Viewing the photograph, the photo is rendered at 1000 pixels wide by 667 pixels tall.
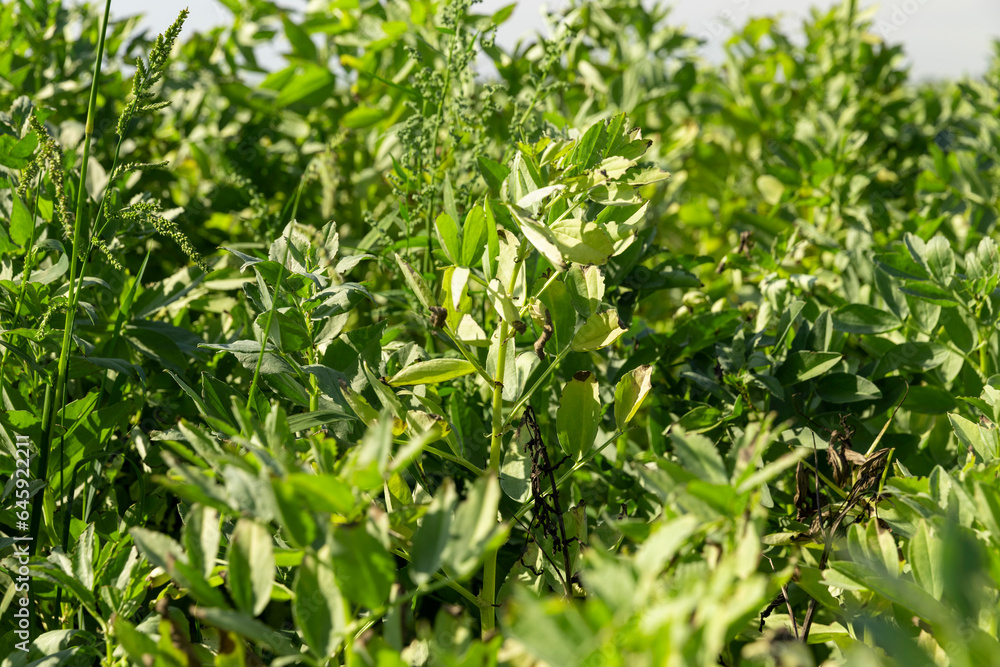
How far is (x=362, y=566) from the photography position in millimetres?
448

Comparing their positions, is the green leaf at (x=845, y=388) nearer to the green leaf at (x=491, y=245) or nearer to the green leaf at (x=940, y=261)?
the green leaf at (x=940, y=261)

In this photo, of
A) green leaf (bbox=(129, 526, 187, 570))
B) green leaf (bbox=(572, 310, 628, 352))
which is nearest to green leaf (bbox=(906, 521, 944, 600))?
green leaf (bbox=(572, 310, 628, 352))

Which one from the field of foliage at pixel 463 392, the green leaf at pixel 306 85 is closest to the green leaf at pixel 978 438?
the field of foliage at pixel 463 392

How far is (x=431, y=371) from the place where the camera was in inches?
26.5

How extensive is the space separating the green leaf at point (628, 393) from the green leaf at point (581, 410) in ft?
0.07

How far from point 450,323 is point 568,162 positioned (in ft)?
0.62

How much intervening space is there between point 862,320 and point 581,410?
0.49 m

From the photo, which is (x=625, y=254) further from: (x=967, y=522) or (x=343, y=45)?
(x=343, y=45)

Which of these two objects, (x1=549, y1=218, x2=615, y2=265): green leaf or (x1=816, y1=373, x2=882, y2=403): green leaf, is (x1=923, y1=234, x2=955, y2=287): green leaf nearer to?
(x1=816, y1=373, x2=882, y2=403): green leaf

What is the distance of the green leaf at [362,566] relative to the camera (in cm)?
44

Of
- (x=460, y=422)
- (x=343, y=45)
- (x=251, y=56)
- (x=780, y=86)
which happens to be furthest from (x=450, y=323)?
(x=780, y=86)

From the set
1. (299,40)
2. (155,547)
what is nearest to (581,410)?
(155,547)

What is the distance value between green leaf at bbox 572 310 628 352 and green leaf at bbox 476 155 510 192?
0.75 feet

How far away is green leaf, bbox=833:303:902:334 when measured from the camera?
3.21 ft
